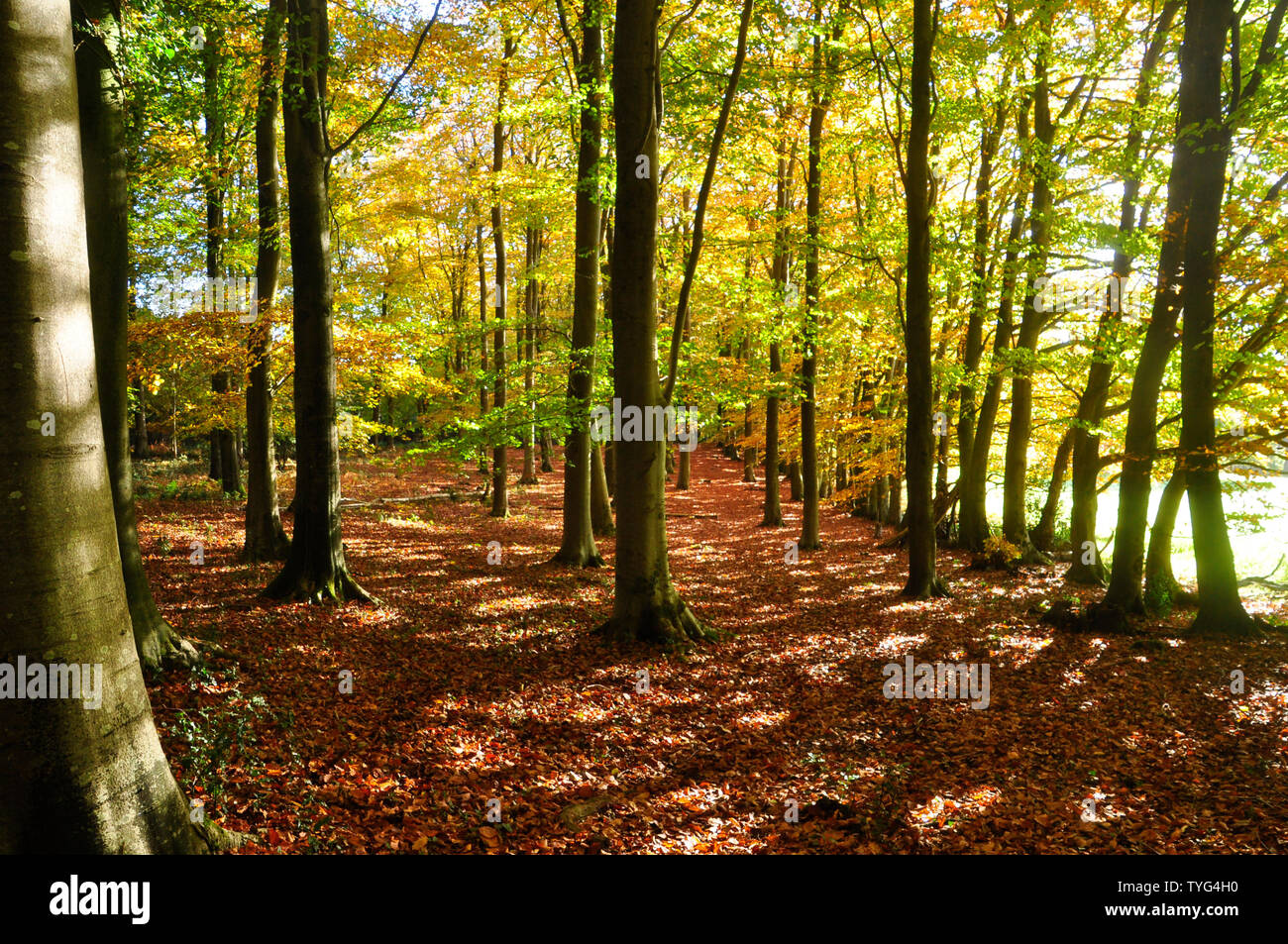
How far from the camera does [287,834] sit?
3.86 metres

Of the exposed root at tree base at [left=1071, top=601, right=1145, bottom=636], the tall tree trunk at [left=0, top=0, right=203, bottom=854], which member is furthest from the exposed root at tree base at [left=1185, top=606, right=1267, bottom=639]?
the tall tree trunk at [left=0, top=0, right=203, bottom=854]

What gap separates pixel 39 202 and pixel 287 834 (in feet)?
11.2

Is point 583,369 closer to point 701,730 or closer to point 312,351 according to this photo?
point 312,351

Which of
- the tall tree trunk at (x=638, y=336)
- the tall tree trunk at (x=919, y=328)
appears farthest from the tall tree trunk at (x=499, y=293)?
the tall tree trunk at (x=919, y=328)

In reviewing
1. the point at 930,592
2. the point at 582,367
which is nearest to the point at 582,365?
the point at 582,367

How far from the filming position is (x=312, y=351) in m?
8.70

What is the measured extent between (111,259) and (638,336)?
502 cm

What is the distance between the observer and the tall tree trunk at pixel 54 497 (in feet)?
8.19

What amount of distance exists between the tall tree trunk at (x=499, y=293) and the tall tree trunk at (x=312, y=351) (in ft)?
11.5

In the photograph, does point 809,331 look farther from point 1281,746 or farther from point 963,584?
point 1281,746

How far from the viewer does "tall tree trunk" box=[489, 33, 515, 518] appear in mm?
13289

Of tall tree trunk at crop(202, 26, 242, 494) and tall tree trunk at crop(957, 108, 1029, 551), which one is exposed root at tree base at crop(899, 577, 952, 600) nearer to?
tall tree trunk at crop(957, 108, 1029, 551)

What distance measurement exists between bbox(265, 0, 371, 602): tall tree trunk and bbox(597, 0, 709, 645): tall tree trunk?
3.85 m

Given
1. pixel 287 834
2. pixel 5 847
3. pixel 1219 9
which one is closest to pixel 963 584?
pixel 1219 9
